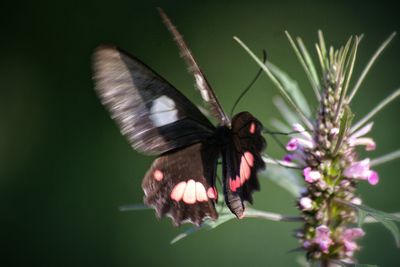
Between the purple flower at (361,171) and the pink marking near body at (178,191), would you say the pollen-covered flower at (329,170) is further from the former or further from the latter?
the pink marking near body at (178,191)

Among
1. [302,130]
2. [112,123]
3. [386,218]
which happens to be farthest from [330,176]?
[112,123]

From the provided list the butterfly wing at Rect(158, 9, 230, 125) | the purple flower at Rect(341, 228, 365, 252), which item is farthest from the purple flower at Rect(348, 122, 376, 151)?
the butterfly wing at Rect(158, 9, 230, 125)

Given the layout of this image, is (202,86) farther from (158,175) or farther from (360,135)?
(360,135)

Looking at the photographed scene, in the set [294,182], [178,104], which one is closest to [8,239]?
[178,104]

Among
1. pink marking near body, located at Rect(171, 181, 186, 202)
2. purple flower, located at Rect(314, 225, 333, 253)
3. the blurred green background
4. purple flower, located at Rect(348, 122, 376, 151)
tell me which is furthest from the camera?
the blurred green background

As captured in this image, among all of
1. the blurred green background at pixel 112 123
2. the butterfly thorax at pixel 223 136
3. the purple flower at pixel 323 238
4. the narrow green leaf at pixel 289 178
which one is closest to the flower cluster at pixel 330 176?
the purple flower at pixel 323 238

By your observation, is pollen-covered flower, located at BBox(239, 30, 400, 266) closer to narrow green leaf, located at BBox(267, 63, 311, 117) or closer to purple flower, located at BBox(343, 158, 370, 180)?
purple flower, located at BBox(343, 158, 370, 180)
